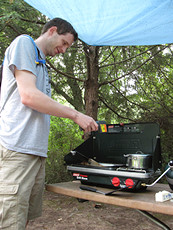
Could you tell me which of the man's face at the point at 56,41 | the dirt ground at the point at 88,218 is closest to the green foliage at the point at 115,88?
the dirt ground at the point at 88,218

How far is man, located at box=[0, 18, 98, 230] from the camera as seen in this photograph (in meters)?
1.09

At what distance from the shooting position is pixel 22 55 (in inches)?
43.8

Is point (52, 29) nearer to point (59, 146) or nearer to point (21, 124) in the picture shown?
point (21, 124)

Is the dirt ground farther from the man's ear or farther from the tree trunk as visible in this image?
the man's ear

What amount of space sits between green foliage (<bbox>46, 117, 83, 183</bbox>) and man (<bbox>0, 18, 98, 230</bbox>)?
228cm

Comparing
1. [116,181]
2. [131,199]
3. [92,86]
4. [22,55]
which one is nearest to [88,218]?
[116,181]

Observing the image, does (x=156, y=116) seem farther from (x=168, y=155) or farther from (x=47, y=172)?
(x=47, y=172)

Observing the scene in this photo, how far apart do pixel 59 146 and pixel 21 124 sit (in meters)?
2.72

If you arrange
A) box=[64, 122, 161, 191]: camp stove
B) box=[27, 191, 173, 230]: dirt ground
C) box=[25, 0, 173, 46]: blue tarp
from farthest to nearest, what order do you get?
box=[27, 191, 173, 230]: dirt ground, box=[25, 0, 173, 46]: blue tarp, box=[64, 122, 161, 191]: camp stove

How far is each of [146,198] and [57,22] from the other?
3.95 ft

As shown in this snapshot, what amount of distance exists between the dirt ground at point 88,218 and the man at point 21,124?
1.61 m

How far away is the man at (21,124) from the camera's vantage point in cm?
109

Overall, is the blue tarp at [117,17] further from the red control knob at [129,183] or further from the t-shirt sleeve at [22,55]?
the red control knob at [129,183]

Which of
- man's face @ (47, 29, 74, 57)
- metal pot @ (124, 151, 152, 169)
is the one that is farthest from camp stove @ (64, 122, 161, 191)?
man's face @ (47, 29, 74, 57)
